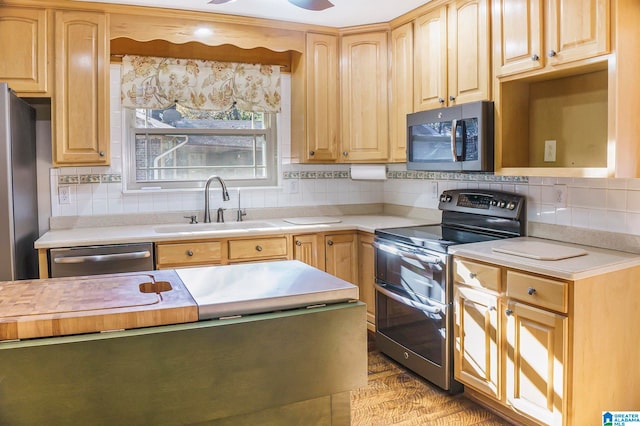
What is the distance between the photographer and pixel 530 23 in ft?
8.53

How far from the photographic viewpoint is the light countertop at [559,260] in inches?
85.8

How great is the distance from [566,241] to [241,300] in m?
2.10

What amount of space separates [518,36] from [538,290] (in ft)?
4.35

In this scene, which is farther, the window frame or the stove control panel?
the window frame

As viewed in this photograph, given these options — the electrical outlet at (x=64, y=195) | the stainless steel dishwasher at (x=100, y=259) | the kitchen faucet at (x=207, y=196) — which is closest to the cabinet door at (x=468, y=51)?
the kitchen faucet at (x=207, y=196)

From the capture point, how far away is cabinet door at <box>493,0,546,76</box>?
8.42 feet

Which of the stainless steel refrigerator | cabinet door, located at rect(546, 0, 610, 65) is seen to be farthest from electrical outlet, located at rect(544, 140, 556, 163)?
the stainless steel refrigerator

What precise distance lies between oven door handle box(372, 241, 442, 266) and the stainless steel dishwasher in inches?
57.3

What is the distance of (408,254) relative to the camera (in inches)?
121

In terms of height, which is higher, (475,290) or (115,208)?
(115,208)

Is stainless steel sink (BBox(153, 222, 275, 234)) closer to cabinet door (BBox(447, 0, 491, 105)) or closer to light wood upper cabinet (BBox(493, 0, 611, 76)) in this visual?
cabinet door (BBox(447, 0, 491, 105))

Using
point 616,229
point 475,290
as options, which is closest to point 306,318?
point 475,290

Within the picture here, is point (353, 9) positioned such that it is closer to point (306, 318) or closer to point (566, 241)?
point (566, 241)

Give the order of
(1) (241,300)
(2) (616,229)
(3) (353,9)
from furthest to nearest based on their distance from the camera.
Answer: (3) (353,9)
(2) (616,229)
(1) (241,300)
